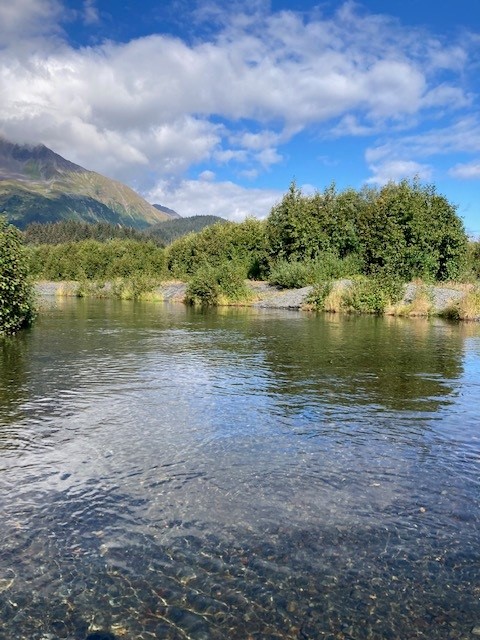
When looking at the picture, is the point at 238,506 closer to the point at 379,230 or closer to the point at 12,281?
the point at 12,281

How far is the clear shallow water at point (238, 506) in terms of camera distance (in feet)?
13.1

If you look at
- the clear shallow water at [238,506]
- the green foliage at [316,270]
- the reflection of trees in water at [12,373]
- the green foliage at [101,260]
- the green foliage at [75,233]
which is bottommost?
the clear shallow water at [238,506]

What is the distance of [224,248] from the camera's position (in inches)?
2215

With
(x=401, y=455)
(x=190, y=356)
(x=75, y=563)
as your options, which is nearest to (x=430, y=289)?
(x=190, y=356)

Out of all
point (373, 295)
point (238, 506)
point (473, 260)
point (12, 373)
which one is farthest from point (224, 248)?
point (238, 506)

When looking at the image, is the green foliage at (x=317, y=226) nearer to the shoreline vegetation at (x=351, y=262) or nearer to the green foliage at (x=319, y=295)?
the shoreline vegetation at (x=351, y=262)

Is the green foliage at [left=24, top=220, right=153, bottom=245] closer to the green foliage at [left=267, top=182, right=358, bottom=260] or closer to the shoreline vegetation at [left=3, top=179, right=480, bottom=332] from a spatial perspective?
the shoreline vegetation at [left=3, top=179, right=480, bottom=332]

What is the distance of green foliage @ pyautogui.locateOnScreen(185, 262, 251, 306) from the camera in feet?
134

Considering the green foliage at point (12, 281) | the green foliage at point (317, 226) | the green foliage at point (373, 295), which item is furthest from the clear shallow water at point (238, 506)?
the green foliage at point (317, 226)

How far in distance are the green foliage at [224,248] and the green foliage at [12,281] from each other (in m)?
29.1

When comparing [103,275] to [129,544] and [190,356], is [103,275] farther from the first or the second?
[129,544]

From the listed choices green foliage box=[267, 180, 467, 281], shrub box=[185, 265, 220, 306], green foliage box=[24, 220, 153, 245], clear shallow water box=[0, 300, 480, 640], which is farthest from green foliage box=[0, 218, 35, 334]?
green foliage box=[24, 220, 153, 245]

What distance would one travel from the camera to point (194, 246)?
6222cm

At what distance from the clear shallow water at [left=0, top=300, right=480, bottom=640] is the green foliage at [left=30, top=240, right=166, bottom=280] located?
57.5 metres
